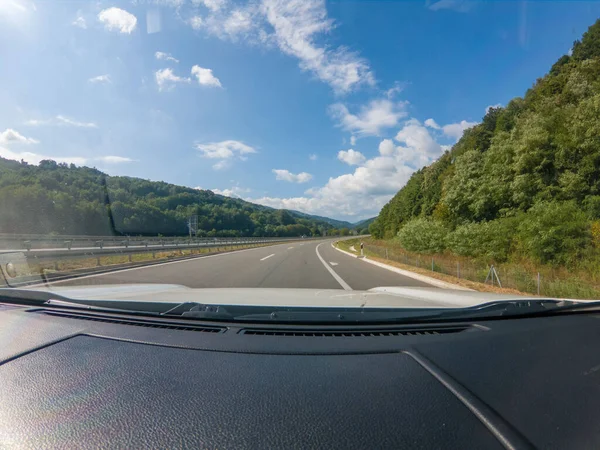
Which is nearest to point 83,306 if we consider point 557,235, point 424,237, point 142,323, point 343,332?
point 142,323

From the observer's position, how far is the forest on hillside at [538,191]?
1977cm

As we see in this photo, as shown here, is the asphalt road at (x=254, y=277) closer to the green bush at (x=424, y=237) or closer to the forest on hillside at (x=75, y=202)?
the forest on hillside at (x=75, y=202)

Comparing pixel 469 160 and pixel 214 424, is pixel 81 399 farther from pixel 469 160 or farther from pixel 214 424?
pixel 469 160

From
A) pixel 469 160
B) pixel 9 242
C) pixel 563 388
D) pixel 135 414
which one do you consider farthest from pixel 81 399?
pixel 469 160

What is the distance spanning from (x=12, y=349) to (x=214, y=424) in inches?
76.8

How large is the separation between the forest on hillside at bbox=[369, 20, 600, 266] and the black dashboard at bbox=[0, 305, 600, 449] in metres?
21.4

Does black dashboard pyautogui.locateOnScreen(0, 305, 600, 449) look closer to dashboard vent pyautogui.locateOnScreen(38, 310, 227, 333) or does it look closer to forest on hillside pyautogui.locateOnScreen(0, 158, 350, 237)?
dashboard vent pyautogui.locateOnScreen(38, 310, 227, 333)

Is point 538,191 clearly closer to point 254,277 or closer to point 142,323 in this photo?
point 254,277

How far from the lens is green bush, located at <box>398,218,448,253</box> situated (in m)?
32.5

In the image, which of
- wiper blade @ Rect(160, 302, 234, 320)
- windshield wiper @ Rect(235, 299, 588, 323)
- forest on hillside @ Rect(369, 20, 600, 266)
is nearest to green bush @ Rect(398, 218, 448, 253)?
forest on hillside @ Rect(369, 20, 600, 266)

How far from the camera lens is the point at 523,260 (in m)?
21.1

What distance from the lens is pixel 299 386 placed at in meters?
1.75

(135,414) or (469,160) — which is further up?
(469,160)

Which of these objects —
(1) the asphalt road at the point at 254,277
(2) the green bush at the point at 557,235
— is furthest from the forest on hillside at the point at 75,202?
(2) the green bush at the point at 557,235
